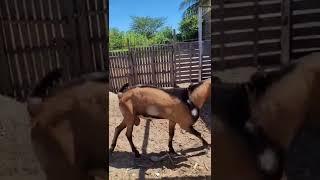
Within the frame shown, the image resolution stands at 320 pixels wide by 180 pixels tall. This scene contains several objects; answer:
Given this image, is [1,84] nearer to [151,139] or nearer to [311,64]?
[311,64]

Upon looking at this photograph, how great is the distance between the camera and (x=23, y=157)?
223 centimetres

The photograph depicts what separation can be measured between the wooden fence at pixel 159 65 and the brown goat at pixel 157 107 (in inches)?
31.3

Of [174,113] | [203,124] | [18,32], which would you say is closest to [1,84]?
[18,32]

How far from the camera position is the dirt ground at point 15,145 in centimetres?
218

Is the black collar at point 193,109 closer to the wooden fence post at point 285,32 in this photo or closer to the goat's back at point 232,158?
the goat's back at point 232,158

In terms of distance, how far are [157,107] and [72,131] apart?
6.23ft

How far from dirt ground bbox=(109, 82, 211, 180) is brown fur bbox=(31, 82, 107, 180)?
4.66ft

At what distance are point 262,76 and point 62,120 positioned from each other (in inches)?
41.0

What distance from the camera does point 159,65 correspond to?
5.16 m

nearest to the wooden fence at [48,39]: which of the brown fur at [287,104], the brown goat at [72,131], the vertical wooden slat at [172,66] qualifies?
the brown goat at [72,131]

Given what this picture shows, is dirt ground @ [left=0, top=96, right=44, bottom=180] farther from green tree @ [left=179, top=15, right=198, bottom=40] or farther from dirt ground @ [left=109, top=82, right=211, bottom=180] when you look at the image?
green tree @ [left=179, top=15, right=198, bottom=40]

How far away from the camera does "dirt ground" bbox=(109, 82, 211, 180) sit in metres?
3.70

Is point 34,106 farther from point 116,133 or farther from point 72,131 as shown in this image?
point 116,133

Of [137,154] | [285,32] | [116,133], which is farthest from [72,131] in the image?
[116,133]
